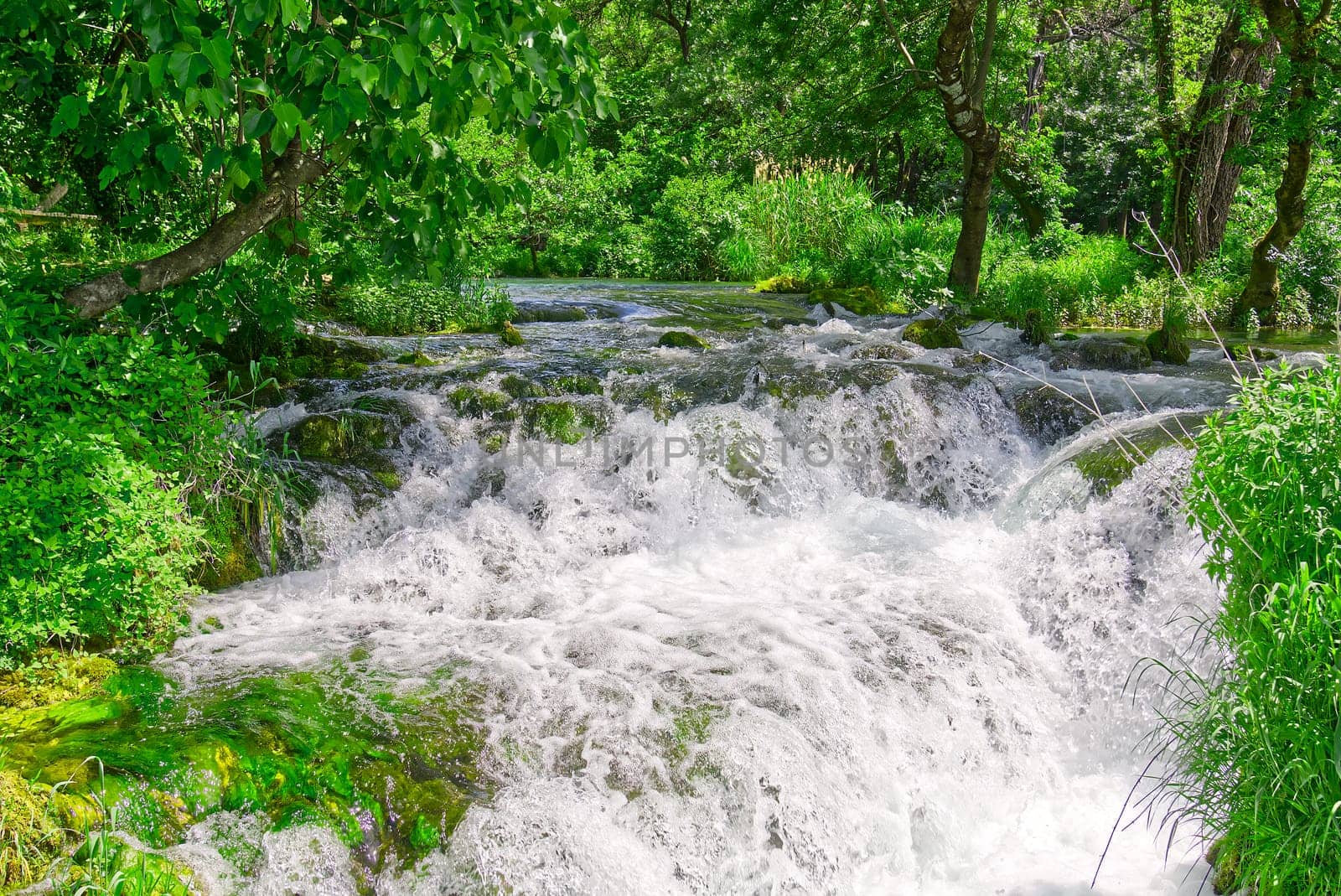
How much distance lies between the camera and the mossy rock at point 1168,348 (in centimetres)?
871

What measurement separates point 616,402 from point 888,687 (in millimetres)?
3822

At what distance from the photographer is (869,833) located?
10.9ft

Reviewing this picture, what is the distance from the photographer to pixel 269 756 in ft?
10.1

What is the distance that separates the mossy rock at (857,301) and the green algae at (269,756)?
9191 mm

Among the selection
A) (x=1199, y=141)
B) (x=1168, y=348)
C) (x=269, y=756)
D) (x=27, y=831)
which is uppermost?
(x=1199, y=141)

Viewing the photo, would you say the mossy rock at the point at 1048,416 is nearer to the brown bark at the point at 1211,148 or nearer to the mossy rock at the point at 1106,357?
the mossy rock at the point at 1106,357

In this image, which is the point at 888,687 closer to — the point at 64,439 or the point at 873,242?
the point at 64,439

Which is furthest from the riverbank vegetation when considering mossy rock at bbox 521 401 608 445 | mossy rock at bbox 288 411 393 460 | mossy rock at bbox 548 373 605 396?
mossy rock at bbox 521 401 608 445

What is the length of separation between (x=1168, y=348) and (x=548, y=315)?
7358 millimetres

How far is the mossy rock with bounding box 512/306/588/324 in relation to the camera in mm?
11312

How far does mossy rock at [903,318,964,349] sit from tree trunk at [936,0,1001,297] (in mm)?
1959

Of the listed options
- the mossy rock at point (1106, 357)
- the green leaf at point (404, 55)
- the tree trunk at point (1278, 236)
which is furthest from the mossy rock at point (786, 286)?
the green leaf at point (404, 55)

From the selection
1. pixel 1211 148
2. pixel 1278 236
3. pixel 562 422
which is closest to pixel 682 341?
pixel 562 422

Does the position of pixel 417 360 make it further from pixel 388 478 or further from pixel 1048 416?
pixel 1048 416
